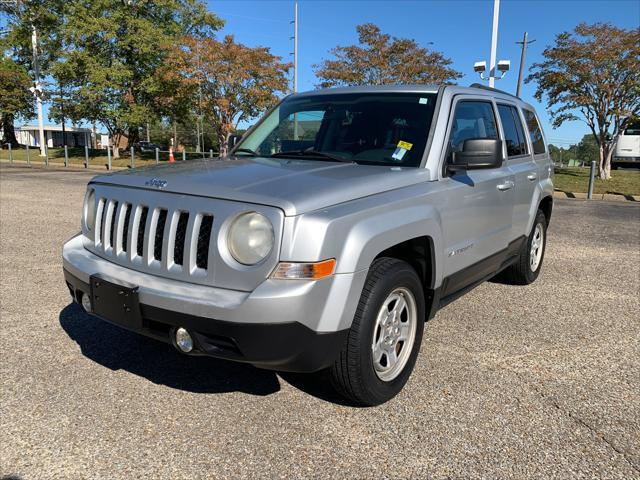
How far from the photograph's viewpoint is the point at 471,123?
381 centimetres

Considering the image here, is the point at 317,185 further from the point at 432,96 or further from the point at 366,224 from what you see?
the point at 432,96

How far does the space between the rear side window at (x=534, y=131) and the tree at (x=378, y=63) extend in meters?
20.0

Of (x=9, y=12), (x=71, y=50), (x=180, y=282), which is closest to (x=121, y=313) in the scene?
(x=180, y=282)

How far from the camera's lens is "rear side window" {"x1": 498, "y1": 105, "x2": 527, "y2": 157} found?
437cm

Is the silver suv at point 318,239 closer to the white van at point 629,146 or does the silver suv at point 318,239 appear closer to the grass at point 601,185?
the grass at point 601,185

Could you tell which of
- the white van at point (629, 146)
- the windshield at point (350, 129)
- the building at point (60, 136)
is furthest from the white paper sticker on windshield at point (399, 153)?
the building at point (60, 136)

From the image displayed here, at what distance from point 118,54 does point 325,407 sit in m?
31.5

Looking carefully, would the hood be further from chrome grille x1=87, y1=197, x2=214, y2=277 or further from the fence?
the fence

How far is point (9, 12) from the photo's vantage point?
112ft

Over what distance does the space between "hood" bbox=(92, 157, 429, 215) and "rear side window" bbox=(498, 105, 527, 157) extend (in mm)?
1624

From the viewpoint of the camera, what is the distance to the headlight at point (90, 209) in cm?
307

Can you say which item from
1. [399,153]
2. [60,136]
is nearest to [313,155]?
[399,153]

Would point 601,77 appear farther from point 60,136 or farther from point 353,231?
point 60,136

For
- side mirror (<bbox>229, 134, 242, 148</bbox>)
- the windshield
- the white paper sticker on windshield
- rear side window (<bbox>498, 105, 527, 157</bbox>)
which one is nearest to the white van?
rear side window (<bbox>498, 105, 527, 157</bbox>)
